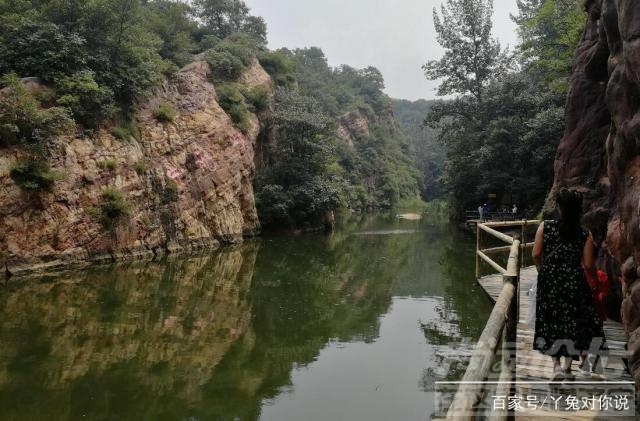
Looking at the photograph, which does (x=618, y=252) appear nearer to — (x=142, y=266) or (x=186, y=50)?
(x=142, y=266)

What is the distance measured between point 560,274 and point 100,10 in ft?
56.6

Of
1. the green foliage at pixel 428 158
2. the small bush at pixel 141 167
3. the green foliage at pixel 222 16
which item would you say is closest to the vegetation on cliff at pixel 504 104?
the green foliage at pixel 222 16

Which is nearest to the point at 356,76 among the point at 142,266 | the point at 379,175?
the point at 379,175

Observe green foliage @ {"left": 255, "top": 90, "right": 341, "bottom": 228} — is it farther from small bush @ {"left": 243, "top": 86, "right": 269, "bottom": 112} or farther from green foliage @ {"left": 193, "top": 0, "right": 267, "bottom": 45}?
green foliage @ {"left": 193, "top": 0, "right": 267, "bottom": 45}

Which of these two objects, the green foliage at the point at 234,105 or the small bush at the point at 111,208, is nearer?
the small bush at the point at 111,208

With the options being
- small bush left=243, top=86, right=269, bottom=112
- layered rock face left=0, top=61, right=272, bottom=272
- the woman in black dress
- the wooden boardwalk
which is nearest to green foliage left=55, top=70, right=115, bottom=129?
layered rock face left=0, top=61, right=272, bottom=272

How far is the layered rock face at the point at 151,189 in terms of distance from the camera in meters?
13.0

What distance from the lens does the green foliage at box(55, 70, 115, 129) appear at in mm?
14758

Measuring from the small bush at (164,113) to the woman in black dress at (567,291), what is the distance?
1800 cm

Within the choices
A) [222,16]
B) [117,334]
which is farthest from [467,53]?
[117,334]

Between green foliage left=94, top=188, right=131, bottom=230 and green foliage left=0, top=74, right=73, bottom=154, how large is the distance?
7.85ft

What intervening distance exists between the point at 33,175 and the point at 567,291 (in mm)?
13329

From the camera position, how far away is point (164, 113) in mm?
19438

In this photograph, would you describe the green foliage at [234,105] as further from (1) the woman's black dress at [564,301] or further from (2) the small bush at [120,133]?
(1) the woman's black dress at [564,301]
